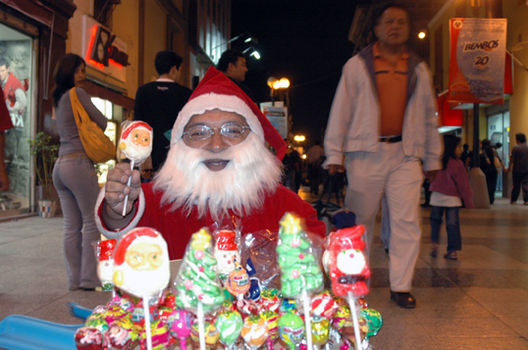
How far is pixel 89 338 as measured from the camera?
4.37ft

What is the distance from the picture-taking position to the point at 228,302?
1.53 m

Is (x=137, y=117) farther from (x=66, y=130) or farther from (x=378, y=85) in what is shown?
(x=378, y=85)

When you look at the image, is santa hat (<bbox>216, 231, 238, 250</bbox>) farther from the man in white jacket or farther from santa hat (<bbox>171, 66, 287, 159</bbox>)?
the man in white jacket

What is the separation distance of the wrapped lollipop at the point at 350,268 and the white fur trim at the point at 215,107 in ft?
3.45

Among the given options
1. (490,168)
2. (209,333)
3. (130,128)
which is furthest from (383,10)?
(490,168)

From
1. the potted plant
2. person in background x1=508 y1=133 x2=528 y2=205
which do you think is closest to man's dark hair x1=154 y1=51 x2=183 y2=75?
the potted plant

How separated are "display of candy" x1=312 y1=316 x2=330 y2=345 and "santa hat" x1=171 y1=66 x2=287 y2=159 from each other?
3.68ft

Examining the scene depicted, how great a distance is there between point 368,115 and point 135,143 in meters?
1.93

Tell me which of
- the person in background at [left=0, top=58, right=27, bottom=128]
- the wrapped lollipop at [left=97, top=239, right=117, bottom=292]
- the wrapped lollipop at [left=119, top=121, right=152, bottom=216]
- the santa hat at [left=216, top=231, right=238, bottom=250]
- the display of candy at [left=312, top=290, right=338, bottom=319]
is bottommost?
the display of candy at [left=312, top=290, right=338, bottom=319]

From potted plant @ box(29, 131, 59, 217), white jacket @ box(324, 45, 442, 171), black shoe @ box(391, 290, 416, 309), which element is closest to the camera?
white jacket @ box(324, 45, 442, 171)

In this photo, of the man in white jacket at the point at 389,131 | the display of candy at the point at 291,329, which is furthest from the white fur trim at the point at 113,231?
the man in white jacket at the point at 389,131

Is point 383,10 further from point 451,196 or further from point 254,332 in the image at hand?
point 451,196

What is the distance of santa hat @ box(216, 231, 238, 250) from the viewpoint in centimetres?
162

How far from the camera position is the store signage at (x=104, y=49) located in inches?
404
